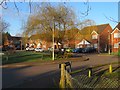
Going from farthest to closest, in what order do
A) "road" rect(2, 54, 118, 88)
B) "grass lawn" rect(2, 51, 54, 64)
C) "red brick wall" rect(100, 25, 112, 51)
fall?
"red brick wall" rect(100, 25, 112, 51) < "grass lawn" rect(2, 51, 54, 64) < "road" rect(2, 54, 118, 88)

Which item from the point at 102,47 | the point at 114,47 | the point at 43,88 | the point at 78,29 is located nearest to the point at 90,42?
the point at 102,47

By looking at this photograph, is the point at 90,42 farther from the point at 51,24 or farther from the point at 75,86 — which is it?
the point at 75,86

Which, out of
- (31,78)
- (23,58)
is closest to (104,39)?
(23,58)

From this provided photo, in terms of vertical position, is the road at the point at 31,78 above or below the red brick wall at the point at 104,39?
below

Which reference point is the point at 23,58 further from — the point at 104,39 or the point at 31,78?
the point at 104,39

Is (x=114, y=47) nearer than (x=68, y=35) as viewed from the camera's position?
No

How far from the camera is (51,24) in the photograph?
3694 cm

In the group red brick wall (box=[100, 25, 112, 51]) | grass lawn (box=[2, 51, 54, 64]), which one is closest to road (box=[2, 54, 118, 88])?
grass lawn (box=[2, 51, 54, 64])

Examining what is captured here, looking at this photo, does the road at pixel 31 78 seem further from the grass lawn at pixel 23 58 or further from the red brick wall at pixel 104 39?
the red brick wall at pixel 104 39

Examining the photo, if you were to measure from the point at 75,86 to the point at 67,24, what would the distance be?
31.6 m

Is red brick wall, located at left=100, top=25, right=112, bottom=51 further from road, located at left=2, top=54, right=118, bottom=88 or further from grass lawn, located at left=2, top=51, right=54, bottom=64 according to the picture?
road, located at left=2, top=54, right=118, bottom=88

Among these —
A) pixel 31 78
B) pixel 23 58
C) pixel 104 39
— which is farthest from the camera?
pixel 104 39

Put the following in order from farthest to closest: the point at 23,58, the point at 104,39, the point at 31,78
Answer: the point at 104,39
the point at 23,58
the point at 31,78

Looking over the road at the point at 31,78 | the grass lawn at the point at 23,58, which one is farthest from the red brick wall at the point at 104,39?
the road at the point at 31,78
